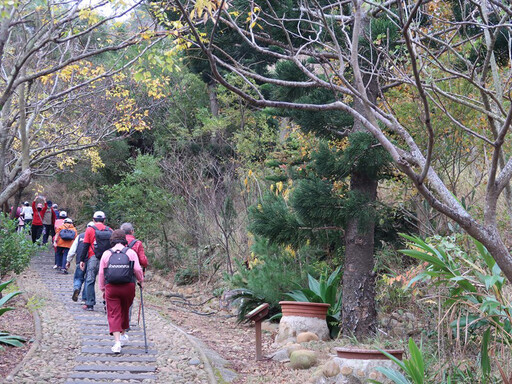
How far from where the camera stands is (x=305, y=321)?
34.9 feet

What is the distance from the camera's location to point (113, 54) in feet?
95.1

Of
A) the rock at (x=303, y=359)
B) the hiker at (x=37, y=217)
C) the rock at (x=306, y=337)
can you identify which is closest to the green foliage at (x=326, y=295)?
the rock at (x=306, y=337)

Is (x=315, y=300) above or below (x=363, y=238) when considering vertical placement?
below

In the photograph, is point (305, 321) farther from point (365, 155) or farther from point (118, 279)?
point (118, 279)

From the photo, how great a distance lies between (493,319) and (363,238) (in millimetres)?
4129

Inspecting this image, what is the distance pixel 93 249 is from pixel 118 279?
11.7 feet

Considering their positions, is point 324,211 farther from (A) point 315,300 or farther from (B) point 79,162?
(B) point 79,162

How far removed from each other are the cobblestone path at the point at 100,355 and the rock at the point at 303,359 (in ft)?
4.21

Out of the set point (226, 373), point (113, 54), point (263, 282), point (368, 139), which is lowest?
point (226, 373)

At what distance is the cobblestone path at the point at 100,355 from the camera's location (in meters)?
7.95

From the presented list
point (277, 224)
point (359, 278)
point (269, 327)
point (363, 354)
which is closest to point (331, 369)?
point (363, 354)

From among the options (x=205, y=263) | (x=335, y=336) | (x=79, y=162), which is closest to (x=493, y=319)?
(x=335, y=336)

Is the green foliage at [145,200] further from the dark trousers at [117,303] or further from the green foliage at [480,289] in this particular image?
the green foliage at [480,289]

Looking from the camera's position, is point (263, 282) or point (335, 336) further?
point (263, 282)
